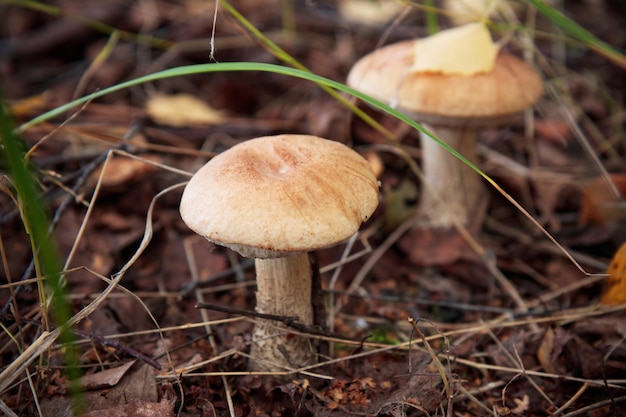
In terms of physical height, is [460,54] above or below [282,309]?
above

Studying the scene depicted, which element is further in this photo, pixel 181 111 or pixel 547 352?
pixel 181 111

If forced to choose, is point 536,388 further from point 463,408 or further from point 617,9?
point 617,9

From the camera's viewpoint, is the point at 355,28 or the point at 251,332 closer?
the point at 251,332

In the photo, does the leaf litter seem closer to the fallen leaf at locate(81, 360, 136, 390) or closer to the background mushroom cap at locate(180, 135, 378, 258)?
the fallen leaf at locate(81, 360, 136, 390)

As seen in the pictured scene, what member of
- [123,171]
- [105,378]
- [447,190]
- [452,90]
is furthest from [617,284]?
[123,171]

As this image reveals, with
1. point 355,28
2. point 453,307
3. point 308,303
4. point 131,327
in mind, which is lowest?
point 453,307

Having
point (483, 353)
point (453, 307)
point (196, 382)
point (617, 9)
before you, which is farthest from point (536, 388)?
point (617, 9)

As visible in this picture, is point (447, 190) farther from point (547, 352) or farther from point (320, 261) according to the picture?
point (547, 352)

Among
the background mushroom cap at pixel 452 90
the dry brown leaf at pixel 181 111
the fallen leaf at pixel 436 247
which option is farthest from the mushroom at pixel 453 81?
the dry brown leaf at pixel 181 111
